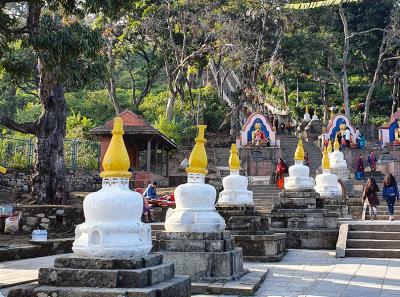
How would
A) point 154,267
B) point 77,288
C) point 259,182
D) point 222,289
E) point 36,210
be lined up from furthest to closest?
point 259,182 → point 36,210 → point 222,289 → point 154,267 → point 77,288

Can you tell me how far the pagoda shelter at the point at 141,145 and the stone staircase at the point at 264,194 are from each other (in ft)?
17.1

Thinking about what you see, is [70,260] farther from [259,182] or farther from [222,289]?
[259,182]

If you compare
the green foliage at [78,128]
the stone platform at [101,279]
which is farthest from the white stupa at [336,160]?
the stone platform at [101,279]

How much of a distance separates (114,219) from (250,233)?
642cm

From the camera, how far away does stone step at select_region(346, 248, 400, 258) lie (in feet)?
43.8

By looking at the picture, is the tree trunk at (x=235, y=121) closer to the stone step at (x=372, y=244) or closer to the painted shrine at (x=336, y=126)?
the painted shrine at (x=336, y=126)

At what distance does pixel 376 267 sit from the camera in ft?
37.7

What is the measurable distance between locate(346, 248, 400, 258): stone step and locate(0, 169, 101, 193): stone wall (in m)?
13.5

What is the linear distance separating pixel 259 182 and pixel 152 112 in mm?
17797

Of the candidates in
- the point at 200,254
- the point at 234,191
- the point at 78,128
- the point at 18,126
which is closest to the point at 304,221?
the point at 234,191

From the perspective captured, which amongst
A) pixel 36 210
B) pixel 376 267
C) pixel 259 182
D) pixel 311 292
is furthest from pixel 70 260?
pixel 259 182

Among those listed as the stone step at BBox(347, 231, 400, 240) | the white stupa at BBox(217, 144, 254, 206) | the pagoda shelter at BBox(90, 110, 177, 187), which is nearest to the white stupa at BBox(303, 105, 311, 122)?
the pagoda shelter at BBox(90, 110, 177, 187)

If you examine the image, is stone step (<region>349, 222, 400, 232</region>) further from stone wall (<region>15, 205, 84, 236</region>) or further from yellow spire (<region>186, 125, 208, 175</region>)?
stone wall (<region>15, 205, 84, 236</region>)

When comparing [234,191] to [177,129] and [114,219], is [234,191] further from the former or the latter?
[177,129]
